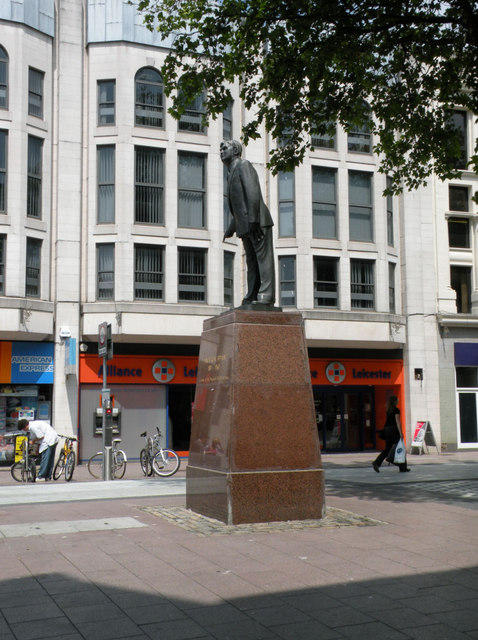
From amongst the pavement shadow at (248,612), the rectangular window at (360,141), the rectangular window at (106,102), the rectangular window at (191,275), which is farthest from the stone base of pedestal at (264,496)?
the rectangular window at (360,141)

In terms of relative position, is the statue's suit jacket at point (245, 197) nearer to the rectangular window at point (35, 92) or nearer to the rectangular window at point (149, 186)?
the rectangular window at point (149, 186)

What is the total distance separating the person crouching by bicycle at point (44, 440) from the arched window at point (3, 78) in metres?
12.3

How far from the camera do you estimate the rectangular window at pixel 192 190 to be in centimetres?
2653

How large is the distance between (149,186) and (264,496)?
18243 millimetres

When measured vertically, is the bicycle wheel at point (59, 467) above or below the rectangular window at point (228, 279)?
below

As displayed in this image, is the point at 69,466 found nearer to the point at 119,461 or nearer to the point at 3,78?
the point at 119,461

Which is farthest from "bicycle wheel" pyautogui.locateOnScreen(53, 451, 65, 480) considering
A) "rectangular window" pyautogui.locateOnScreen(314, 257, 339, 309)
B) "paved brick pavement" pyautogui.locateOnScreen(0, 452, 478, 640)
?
"rectangular window" pyautogui.locateOnScreen(314, 257, 339, 309)

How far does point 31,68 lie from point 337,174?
463 inches

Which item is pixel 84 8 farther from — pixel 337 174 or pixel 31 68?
pixel 337 174

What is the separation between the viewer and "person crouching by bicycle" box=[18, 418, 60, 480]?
1675cm

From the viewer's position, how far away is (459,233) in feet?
101

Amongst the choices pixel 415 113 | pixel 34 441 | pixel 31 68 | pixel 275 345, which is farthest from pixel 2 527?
pixel 31 68

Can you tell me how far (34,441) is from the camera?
16969 mm

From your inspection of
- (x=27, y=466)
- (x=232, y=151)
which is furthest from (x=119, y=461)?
(x=232, y=151)
